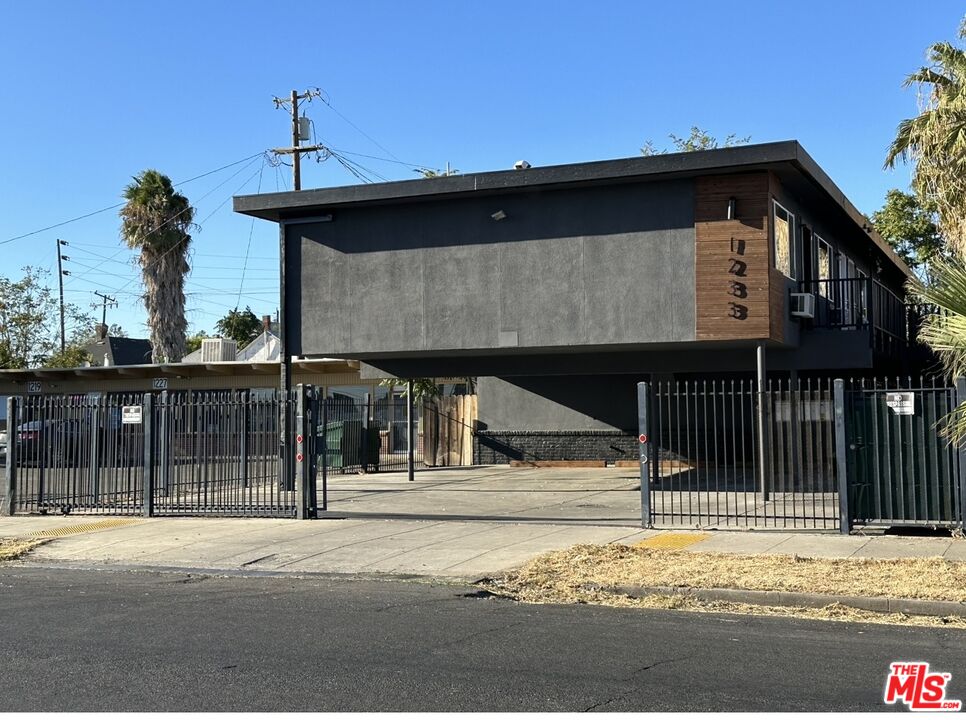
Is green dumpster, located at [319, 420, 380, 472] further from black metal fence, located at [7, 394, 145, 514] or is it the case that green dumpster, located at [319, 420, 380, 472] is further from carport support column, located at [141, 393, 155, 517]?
carport support column, located at [141, 393, 155, 517]

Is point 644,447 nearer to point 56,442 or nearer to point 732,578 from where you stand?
point 732,578

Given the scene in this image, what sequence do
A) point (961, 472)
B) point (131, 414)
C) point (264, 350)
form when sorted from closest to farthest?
point (961, 472) → point (131, 414) → point (264, 350)

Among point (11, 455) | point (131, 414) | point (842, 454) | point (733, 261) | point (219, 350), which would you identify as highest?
point (733, 261)

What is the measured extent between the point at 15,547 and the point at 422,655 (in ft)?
28.8

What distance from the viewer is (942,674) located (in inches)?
269

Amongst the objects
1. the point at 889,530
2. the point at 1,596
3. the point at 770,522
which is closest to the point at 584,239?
the point at 770,522

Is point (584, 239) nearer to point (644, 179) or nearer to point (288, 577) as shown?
point (644, 179)

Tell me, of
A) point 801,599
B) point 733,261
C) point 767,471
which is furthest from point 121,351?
point 801,599

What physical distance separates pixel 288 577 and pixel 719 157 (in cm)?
1102

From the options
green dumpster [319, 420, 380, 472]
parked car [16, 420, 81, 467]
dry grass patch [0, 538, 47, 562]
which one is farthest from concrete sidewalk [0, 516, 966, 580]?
green dumpster [319, 420, 380, 472]

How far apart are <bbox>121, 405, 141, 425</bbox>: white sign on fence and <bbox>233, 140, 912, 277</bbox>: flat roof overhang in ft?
19.7

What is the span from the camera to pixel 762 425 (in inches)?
601

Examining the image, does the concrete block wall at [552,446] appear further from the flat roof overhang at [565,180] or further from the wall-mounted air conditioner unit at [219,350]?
the wall-mounted air conditioner unit at [219,350]

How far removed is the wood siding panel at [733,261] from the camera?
1866 centimetres
